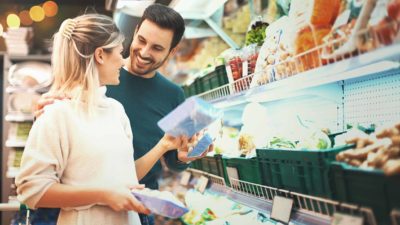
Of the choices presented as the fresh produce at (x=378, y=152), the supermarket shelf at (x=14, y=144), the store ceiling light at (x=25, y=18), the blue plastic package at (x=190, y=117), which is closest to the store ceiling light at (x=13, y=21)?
the store ceiling light at (x=25, y=18)

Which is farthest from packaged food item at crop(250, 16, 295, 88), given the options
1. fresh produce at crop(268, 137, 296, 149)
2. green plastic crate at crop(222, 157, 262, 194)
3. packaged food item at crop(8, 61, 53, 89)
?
packaged food item at crop(8, 61, 53, 89)

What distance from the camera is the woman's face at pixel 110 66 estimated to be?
5.90 feet

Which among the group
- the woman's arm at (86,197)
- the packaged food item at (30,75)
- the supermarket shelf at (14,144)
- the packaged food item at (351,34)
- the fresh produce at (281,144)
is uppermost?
the packaged food item at (30,75)

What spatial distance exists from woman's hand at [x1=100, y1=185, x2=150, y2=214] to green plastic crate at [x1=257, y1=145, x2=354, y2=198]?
21.7 inches

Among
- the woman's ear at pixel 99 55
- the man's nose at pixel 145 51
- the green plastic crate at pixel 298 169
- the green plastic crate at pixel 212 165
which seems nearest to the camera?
the green plastic crate at pixel 298 169

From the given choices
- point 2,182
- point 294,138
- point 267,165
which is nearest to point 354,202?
point 267,165

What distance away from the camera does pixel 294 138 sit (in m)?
2.04

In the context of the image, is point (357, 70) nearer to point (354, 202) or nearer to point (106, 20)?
point (354, 202)

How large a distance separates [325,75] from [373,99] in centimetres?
48

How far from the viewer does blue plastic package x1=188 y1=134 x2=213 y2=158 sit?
1.93 meters

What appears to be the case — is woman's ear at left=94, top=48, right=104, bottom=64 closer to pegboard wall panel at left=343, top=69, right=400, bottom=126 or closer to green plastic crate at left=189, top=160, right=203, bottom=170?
pegboard wall panel at left=343, top=69, right=400, bottom=126

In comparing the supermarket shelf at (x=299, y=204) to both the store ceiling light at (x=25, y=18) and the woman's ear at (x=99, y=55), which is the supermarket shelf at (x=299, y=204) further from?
the store ceiling light at (x=25, y=18)

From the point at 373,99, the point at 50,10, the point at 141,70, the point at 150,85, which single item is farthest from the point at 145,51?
the point at 50,10

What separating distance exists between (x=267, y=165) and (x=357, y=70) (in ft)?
1.96
